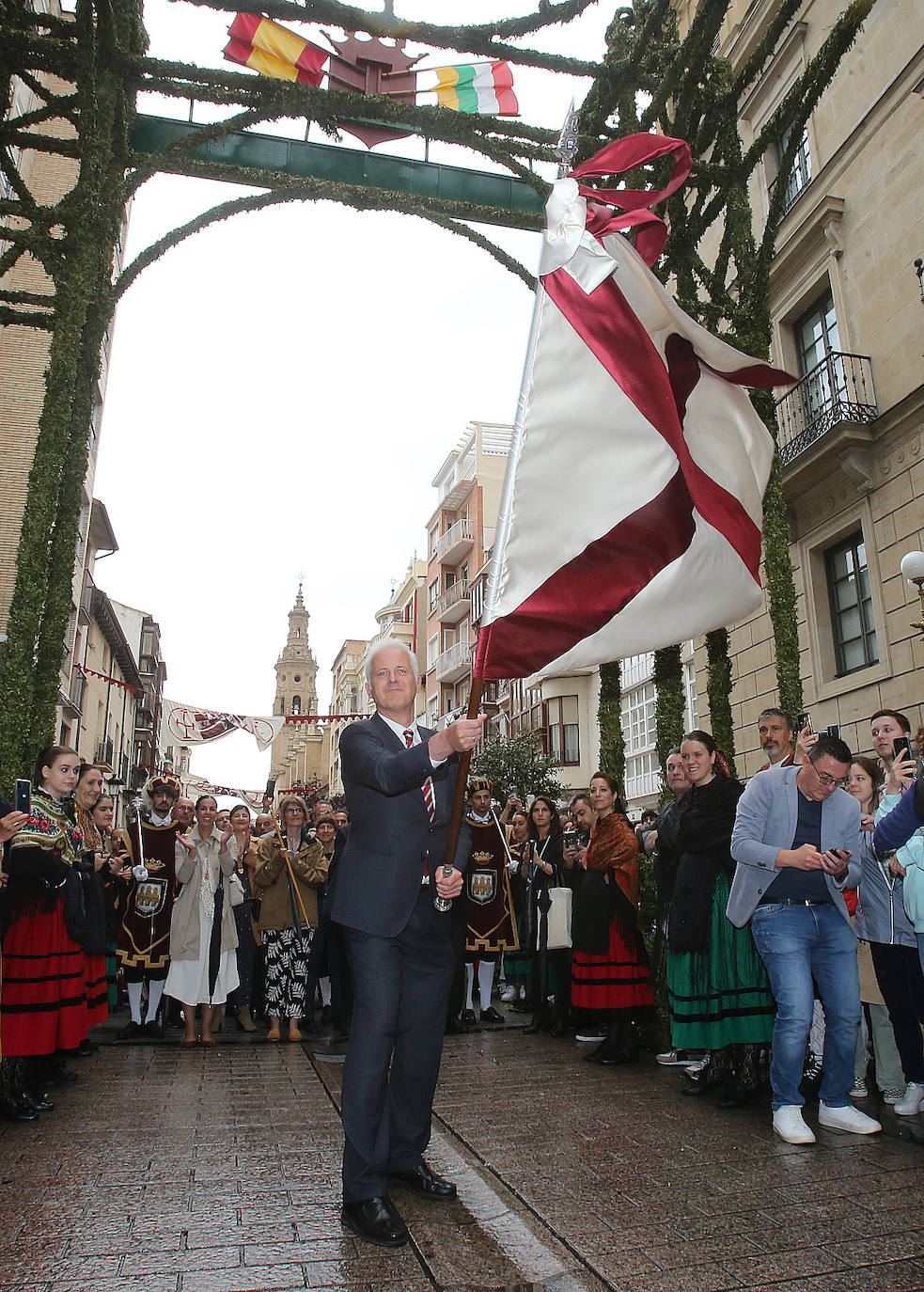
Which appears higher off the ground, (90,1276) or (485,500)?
(485,500)

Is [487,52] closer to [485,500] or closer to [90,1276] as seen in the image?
[90,1276]

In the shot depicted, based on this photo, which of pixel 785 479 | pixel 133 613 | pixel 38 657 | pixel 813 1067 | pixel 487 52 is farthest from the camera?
pixel 133 613

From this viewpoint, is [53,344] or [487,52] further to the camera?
[487,52]

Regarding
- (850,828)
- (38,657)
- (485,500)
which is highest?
(485,500)

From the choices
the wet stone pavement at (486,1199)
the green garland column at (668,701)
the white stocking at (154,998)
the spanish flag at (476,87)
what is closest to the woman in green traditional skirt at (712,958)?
the wet stone pavement at (486,1199)

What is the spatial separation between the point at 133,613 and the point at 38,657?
155 ft

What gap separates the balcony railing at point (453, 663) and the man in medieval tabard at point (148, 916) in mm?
33880

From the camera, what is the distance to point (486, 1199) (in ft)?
12.3

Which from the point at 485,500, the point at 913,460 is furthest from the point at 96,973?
the point at 485,500

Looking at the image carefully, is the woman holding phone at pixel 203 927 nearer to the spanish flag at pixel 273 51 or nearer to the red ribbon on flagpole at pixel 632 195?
the red ribbon on flagpole at pixel 632 195

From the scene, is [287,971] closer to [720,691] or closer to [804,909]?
[720,691]

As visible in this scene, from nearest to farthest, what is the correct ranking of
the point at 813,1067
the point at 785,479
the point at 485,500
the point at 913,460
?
1. the point at 813,1067
2. the point at 913,460
3. the point at 785,479
4. the point at 485,500

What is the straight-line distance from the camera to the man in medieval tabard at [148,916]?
861 centimetres

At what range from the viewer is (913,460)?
1249cm
